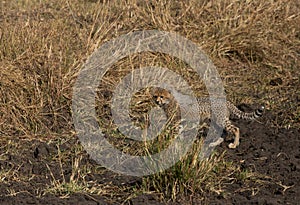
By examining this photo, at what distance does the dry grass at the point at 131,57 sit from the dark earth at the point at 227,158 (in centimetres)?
17

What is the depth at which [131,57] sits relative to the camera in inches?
267

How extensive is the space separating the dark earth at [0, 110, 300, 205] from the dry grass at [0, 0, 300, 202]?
0.17 meters

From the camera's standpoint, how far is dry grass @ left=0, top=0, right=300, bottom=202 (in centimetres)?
594

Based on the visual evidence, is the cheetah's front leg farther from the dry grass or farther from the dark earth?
the dry grass

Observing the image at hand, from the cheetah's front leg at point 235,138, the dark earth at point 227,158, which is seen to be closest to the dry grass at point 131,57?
the dark earth at point 227,158

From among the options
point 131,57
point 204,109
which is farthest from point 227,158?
point 131,57

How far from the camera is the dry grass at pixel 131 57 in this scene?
5.94 metres

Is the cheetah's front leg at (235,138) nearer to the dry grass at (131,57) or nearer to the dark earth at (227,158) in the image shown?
the dark earth at (227,158)

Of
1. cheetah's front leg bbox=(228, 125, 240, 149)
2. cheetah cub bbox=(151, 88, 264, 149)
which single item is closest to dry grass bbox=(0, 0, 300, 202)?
cheetah cub bbox=(151, 88, 264, 149)

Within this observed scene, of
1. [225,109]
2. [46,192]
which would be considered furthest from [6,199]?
[225,109]

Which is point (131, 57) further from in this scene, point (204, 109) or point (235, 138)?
point (235, 138)

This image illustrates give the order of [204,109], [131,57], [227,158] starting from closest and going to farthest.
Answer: [227,158], [204,109], [131,57]

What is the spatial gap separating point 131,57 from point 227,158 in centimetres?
189

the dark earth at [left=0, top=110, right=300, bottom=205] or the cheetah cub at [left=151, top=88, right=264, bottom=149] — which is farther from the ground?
the cheetah cub at [left=151, top=88, right=264, bottom=149]
